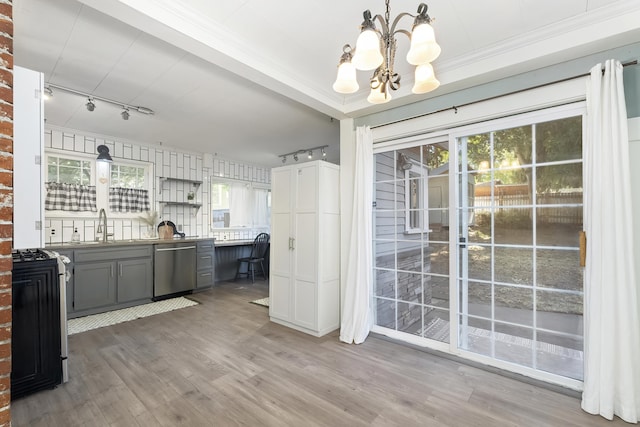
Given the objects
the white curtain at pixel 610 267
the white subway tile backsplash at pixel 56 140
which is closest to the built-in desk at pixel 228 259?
the white subway tile backsplash at pixel 56 140

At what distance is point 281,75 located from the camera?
2555mm

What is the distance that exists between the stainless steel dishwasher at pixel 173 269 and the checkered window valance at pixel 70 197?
1208 mm

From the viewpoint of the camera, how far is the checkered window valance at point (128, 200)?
461 centimetres

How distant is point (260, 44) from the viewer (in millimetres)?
2242

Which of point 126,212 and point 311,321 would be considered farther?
point 126,212

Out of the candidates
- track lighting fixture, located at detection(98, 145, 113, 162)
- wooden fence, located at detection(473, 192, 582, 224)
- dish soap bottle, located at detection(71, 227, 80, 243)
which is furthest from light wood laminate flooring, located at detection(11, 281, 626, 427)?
track lighting fixture, located at detection(98, 145, 113, 162)

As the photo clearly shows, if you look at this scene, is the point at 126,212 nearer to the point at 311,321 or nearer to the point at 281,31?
the point at 311,321

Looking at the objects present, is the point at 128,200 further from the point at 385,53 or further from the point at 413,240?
the point at 385,53

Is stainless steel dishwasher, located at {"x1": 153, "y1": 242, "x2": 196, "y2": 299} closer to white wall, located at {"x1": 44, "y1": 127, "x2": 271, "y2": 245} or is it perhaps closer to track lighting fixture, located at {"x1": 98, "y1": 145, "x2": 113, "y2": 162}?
white wall, located at {"x1": 44, "y1": 127, "x2": 271, "y2": 245}

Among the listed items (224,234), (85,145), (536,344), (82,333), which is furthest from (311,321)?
(85,145)

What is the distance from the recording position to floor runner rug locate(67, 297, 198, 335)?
3416mm

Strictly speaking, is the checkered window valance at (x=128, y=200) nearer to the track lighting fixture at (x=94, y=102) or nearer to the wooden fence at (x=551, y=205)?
the track lighting fixture at (x=94, y=102)

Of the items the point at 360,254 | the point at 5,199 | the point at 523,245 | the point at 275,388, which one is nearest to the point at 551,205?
the point at 523,245

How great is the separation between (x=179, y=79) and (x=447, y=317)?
3.51 m
